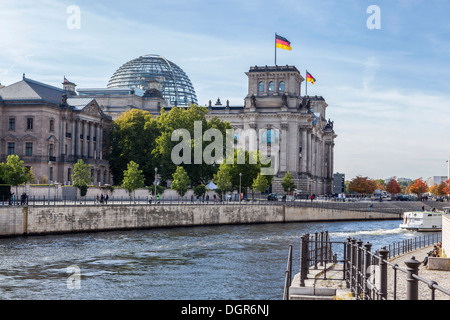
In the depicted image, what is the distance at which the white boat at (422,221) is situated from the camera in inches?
3142

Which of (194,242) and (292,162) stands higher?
(292,162)

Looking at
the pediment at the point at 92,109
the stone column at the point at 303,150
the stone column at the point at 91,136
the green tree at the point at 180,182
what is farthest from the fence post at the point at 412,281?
the stone column at the point at 303,150

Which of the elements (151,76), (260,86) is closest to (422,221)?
(260,86)

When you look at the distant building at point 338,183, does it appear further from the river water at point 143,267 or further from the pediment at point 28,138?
the river water at point 143,267

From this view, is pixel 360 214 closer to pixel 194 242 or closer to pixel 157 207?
pixel 157 207

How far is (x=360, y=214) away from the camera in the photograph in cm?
10194

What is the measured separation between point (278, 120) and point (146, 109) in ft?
106

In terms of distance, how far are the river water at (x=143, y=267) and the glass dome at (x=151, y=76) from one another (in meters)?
131

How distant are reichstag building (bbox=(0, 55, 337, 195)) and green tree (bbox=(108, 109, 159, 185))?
7.24 feet

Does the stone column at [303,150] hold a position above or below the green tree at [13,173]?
above

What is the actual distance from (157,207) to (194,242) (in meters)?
18.3

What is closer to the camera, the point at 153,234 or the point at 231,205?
the point at 153,234

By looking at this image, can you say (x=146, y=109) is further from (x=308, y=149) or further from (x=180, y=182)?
(x=180, y=182)
